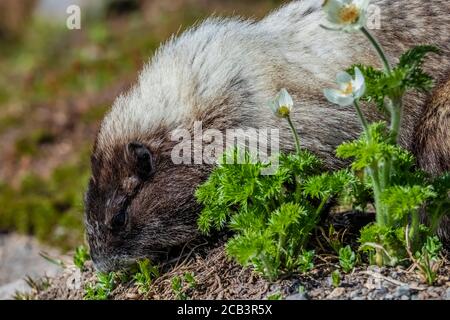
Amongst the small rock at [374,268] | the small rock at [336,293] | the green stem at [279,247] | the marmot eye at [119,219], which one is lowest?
the small rock at [336,293]

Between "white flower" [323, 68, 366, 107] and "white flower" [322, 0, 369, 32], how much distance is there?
276 millimetres

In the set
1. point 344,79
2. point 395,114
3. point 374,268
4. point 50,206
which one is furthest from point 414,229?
point 50,206

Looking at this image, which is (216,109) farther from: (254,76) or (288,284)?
(288,284)

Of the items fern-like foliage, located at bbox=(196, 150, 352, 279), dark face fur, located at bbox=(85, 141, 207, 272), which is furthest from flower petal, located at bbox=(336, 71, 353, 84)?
dark face fur, located at bbox=(85, 141, 207, 272)

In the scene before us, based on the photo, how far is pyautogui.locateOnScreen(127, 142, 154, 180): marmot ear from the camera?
5469 millimetres

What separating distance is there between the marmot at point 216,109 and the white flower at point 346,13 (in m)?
1.27

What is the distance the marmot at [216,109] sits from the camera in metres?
5.32

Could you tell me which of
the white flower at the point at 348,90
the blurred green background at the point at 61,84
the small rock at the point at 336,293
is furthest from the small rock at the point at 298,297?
the blurred green background at the point at 61,84

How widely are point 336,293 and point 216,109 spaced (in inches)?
62.5

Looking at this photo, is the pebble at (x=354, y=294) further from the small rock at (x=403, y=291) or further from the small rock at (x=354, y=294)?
the small rock at (x=403, y=291)

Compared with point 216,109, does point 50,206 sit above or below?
below

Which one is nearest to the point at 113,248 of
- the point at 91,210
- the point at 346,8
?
the point at 91,210

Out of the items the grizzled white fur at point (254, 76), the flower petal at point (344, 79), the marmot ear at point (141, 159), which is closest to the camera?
the flower petal at point (344, 79)

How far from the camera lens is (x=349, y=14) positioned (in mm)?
4031
